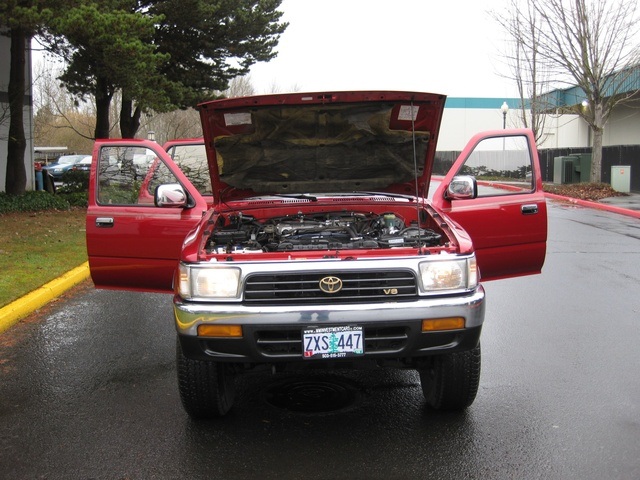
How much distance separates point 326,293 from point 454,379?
971 mm

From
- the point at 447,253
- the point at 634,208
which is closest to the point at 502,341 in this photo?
the point at 447,253

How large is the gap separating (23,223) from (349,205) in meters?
10.4

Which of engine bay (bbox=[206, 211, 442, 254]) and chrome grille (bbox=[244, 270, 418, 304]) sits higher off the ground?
engine bay (bbox=[206, 211, 442, 254])

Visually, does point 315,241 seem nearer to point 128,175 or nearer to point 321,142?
point 321,142

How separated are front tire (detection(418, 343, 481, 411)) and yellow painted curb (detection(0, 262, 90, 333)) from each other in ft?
14.0

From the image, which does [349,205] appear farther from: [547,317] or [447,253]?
[547,317]

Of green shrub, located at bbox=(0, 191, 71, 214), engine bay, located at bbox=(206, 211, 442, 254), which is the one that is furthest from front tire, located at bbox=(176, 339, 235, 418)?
green shrub, located at bbox=(0, 191, 71, 214)

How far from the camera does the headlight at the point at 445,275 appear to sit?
3492mm

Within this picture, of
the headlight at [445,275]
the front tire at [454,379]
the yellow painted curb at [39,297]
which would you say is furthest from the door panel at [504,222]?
the yellow painted curb at [39,297]

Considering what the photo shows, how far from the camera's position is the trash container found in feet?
71.7

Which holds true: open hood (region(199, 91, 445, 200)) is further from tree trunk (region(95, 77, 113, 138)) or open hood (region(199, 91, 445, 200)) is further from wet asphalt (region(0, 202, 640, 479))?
tree trunk (region(95, 77, 113, 138))

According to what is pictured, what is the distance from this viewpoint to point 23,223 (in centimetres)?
1315

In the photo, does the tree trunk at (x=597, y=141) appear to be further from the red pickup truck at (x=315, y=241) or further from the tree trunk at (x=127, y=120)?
the red pickup truck at (x=315, y=241)

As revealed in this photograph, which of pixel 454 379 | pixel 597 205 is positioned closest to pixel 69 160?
pixel 597 205
